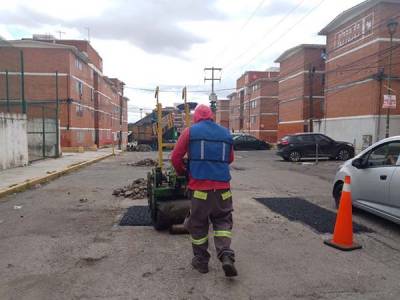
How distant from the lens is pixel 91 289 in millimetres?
4141

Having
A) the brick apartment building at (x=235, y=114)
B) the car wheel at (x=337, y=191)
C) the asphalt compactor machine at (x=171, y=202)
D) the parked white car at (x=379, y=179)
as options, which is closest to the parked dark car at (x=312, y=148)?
the car wheel at (x=337, y=191)

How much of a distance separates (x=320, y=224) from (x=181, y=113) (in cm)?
358

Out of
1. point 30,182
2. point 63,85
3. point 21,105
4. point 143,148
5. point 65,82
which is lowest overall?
point 143,148

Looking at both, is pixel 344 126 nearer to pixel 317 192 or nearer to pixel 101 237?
pixel 317 192

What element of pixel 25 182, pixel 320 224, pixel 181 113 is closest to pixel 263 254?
pixel 320 224

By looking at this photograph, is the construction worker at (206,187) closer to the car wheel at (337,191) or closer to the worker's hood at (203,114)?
the worker's hood at (203,114)

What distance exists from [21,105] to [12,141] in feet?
10.8

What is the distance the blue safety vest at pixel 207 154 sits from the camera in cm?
451

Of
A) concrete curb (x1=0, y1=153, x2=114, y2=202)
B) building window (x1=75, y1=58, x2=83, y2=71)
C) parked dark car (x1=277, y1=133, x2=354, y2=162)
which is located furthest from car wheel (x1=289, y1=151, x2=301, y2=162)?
building window (x1=75, y1=58, x2=83, y2=71)

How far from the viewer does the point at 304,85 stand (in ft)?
142

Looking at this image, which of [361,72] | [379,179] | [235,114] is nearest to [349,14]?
[361,72]

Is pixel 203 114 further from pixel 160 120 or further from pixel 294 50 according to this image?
pixel 294 50

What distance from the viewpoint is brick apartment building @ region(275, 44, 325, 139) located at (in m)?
42.8

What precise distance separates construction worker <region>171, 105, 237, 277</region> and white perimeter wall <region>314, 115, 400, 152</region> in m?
22.9
